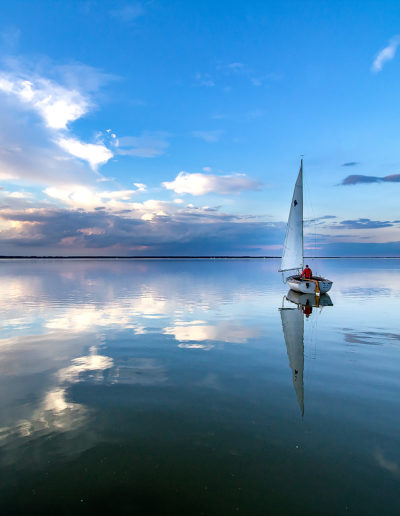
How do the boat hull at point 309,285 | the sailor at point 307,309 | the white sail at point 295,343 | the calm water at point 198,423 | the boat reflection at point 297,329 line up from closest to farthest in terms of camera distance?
the calm water at point 198,423 < the white sail at point 295,343 < the boat reflection at point 297,329 < the sailor at point 307,309 < the boat hull at point 309,285

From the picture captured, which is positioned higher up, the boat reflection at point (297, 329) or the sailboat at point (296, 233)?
the sailboat at point (296, 233)

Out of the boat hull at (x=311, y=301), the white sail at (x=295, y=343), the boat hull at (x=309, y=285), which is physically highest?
the boat hull at (x=309, y=285)

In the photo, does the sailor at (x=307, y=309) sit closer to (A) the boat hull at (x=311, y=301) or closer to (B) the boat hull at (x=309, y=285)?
(A) the boat hull at (x=311, y=301)

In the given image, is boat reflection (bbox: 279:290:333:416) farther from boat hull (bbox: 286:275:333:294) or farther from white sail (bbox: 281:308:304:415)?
boat hull (bbox: 286:275:333:294)

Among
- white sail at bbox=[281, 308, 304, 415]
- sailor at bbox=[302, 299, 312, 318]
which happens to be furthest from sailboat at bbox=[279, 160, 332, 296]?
white sail at bbox=[281, 308, 304, 415]

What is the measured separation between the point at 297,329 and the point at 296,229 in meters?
32.7

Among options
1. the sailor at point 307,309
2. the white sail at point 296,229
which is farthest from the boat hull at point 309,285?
the white sail at point 296,229

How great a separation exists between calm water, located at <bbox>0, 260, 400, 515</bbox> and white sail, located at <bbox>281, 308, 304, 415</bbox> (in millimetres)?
148

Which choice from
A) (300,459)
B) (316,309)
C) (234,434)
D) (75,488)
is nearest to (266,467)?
(300,459)

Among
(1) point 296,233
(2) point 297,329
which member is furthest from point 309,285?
(2) point 297,329

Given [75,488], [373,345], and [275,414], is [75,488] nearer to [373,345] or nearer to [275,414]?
[275,414]

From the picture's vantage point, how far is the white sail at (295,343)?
1380cm

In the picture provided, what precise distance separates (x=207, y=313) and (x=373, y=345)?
47.7ft

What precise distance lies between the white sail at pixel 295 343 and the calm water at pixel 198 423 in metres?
0.15
